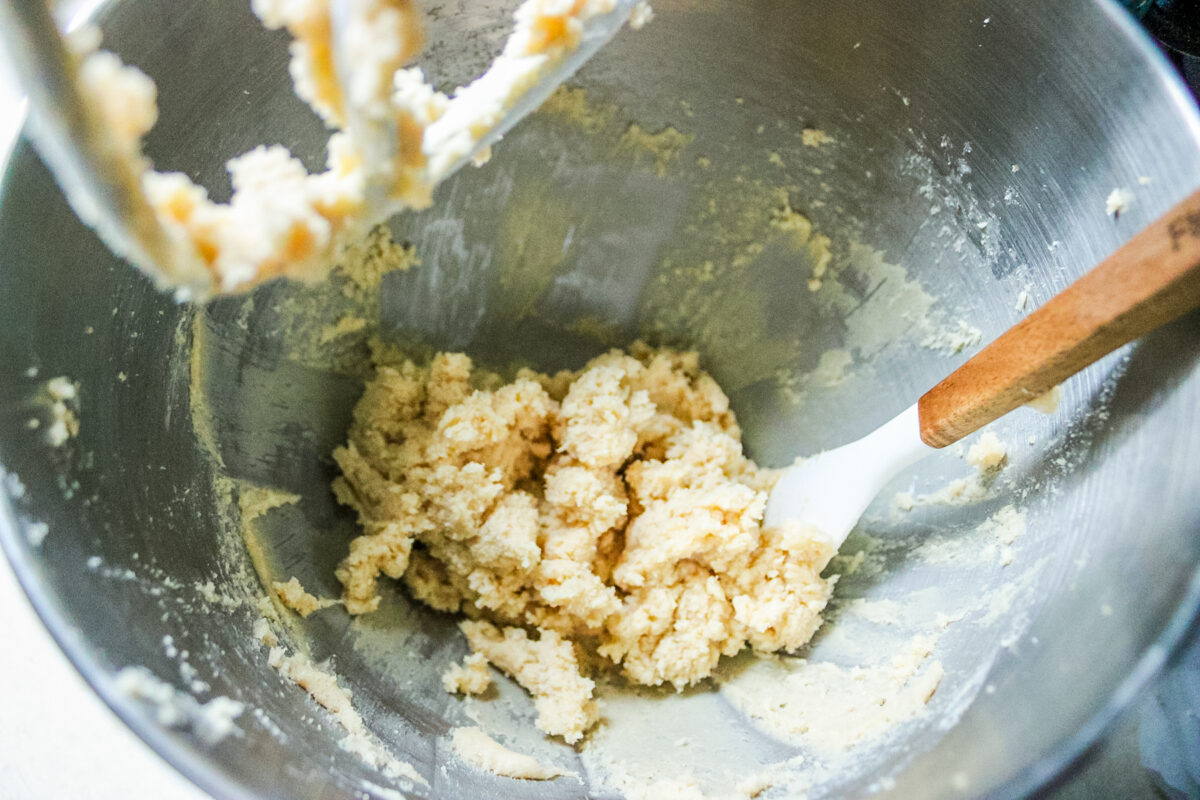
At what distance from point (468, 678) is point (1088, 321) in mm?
1048

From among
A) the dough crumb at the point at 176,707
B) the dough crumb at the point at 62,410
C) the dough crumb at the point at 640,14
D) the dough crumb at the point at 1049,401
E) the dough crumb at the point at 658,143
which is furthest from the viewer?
the dough crumb at the point at 658,143

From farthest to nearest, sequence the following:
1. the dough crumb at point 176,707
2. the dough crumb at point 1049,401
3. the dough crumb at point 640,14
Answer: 1. the dough crumb at point 640,14
2. the dough crumb at point 1049,401
3. the dough crumb at point 176,707

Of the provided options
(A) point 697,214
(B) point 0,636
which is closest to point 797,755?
(A) point 697,214

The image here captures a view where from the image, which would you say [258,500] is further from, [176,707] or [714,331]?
[714,331]

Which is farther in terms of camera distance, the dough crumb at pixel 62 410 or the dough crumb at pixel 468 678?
the dough crumb at pixel 468 678

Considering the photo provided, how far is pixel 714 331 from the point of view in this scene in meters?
1.67

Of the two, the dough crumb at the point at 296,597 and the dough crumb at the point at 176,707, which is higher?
the dough crumb at the point at 296,597

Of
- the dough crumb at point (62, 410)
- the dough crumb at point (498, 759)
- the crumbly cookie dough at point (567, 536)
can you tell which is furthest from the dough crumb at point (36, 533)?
the dough crumb at point (498, 759)

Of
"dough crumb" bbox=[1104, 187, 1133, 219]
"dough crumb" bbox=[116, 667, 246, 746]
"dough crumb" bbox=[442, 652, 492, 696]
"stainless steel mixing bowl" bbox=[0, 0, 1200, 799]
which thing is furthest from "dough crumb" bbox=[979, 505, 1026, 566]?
"dough crumb" bbox=[116, 667, 246, 746]

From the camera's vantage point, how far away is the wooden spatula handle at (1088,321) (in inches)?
33.0

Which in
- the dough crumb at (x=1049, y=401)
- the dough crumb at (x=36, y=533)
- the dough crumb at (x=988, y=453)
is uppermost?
the dough crumb at (x=1049, y=401)

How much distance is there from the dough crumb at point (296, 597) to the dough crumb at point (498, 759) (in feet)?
0.98

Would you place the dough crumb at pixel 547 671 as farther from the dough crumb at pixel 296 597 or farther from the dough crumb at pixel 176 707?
the dough crumb at pixel 176 707

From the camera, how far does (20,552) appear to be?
838 mm
